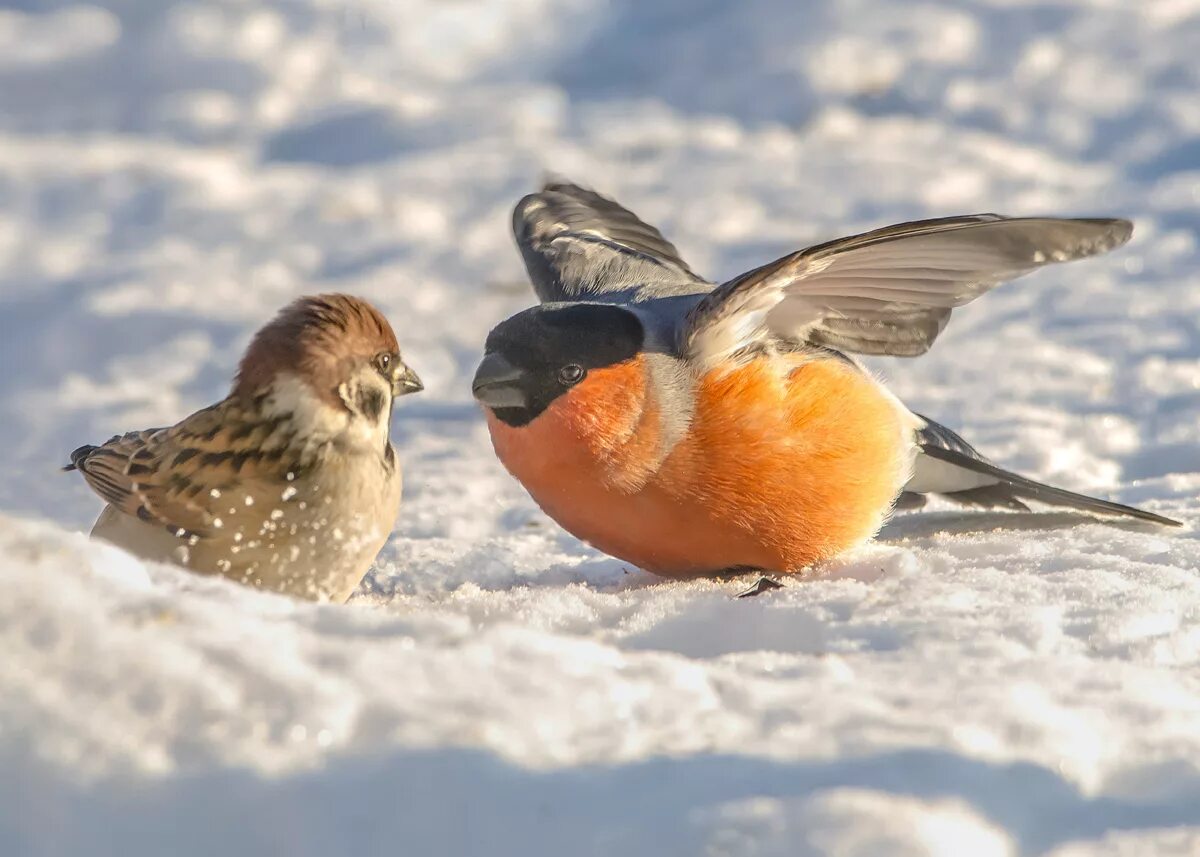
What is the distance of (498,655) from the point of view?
2.51 m

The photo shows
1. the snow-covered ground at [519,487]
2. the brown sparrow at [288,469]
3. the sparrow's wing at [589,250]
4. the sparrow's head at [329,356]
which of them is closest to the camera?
the snow-covered ground at [519,487]

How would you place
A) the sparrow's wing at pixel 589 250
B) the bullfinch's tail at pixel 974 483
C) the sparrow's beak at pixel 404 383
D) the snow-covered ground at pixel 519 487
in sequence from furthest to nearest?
the sparrow's wing at pixel 589 250 → the bullfinch's tail at pixel 974 483 → the sparrow's beak at pixel 404 383 → the snow-covered ground at pixel 519 487

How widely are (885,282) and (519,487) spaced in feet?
7.36

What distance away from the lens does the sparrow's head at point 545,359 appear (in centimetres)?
380

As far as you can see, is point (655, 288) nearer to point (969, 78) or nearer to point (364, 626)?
point (364, 626)

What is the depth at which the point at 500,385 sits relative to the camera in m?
3.82

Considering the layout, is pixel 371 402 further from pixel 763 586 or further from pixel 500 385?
pixel 763 586

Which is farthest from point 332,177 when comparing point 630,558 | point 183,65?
point 630,558

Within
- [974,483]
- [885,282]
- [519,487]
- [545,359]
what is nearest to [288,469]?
[545,359]

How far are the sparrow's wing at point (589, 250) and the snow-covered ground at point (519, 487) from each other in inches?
37.5

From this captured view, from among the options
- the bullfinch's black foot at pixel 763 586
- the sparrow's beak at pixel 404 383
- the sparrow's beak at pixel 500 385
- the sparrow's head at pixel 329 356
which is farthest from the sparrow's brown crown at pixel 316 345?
the bullfinch's black foot at pixel 763 586

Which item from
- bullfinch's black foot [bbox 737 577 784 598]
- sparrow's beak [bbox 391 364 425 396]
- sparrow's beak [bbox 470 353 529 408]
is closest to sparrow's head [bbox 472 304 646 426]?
sparrow's beak [bbox 470 353 529 408]

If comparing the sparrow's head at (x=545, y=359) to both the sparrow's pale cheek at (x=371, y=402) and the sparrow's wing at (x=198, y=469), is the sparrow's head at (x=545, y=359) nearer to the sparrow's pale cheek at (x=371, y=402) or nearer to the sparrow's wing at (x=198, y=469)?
the sparrow's pale cheek at (x=371, y=402)

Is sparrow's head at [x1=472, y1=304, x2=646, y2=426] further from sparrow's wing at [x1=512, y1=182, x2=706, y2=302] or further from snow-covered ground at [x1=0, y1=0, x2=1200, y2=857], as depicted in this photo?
sparrow's wing at [x1=512, y1=182, x2=706, y2=302]
